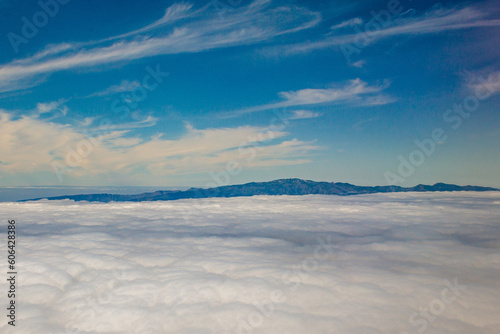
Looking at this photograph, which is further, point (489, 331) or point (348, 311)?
point (348, 311)

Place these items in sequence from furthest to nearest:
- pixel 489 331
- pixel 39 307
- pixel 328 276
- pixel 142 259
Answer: pixel 142 259
pixel 328 276
pixel 39 307
pixel 489 331

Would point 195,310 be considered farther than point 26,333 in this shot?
Yes

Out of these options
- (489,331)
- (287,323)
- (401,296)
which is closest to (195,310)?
(287,323)

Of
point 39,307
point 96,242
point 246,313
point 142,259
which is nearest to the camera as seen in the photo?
point 246,313

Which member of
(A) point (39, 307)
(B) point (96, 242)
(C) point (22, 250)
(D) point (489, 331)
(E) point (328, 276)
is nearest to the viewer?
(D) point (489, 331)

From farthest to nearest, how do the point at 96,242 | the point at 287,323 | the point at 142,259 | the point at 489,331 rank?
the point at 96,242 < the point at 142,259 < the point at 287,323 < the point at 489,331

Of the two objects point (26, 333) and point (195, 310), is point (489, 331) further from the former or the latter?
point (26, 333)

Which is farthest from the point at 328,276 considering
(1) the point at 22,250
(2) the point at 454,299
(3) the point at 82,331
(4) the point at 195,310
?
(1) the point at 22,250

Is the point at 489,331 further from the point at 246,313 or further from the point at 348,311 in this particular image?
the point at 246,313

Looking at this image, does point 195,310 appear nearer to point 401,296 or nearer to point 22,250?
point 401,296
